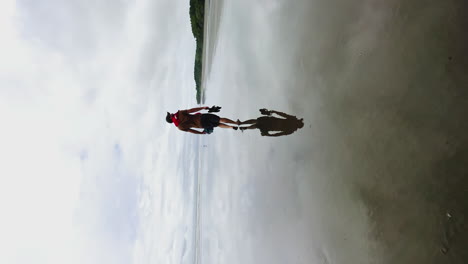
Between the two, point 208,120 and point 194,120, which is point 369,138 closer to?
point 208,120

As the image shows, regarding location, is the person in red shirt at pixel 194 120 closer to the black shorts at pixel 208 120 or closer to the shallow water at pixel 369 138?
the black shorts at pixel 208 120

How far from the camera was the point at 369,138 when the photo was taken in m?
4.19

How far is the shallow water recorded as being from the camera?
10.4 ft

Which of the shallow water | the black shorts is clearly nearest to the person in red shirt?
the black shorts

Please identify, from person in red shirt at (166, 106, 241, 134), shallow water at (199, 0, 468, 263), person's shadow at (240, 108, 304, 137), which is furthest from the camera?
person in red shirt at (166, 106, 241, 134)

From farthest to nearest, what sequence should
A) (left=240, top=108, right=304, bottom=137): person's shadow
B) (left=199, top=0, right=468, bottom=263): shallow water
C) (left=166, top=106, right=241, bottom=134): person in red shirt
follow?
(left=166, top=106, right=241, bottom=134): person in red shirt → (left=240, top=108, right=304, bottom=137): person's shadow → (left=199, top=0, right=468, bottom=263): shallow water

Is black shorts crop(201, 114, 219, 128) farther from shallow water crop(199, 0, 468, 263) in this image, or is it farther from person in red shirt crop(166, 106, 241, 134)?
shallow water crop(199, 0, 468, 263)

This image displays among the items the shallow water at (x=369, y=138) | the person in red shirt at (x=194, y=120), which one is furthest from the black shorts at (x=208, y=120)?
the shallow water at (x=369, y=138)

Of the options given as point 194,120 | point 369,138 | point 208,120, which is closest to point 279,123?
point 208,120

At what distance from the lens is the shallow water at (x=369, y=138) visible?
318 centimetres

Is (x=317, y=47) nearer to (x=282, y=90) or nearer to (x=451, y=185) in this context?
(x=282, y=90)

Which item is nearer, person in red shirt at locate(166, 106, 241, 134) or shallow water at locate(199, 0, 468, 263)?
shallow water at locate(199, 0, 468, 263)

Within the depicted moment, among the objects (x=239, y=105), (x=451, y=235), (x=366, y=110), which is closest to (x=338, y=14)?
(x=366, y=110)

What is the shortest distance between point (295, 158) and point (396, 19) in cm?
373
